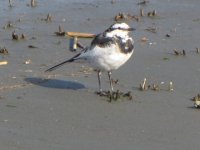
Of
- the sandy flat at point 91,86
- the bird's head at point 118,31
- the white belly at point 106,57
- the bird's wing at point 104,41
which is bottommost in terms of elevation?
the sandy flat at point 91,86

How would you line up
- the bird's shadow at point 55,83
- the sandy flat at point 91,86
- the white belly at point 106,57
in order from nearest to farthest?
the sandy flat at point 91,86 < the white belly at point 106,57 < the bird's shadow at point 55,83

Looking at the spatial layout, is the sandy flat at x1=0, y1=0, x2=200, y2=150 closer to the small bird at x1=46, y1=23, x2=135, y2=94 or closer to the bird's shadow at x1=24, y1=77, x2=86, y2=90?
the bird's shadow at x1=24, y1=77, x2=86, y2=90

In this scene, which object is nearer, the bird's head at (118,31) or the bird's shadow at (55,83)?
the bird's head at (118,31)

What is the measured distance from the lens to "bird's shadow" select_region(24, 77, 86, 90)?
8539mm

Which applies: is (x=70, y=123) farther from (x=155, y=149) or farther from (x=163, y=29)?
(x=163, y=29)

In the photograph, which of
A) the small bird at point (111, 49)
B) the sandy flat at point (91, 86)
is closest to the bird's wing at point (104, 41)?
the small bird at point (111, 49)

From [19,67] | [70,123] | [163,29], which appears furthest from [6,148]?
[163,29]

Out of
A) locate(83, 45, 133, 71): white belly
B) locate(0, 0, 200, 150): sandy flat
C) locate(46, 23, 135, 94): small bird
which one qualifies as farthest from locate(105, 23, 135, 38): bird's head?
locate(0, 0, 200, 150): sandy flat

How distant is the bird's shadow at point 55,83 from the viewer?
854 centimetres

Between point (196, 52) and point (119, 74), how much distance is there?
1.48 meters

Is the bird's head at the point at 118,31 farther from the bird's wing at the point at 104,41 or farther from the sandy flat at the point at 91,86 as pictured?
the sandy flat at the point at 91,86

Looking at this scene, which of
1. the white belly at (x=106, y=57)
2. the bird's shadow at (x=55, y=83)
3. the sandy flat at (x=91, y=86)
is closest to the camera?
the sandy flat at (x=91, y=86)

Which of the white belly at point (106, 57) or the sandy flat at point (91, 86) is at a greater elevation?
the white belly at point (106, 57)

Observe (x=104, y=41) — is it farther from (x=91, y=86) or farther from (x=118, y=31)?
(x=91, y=86)
